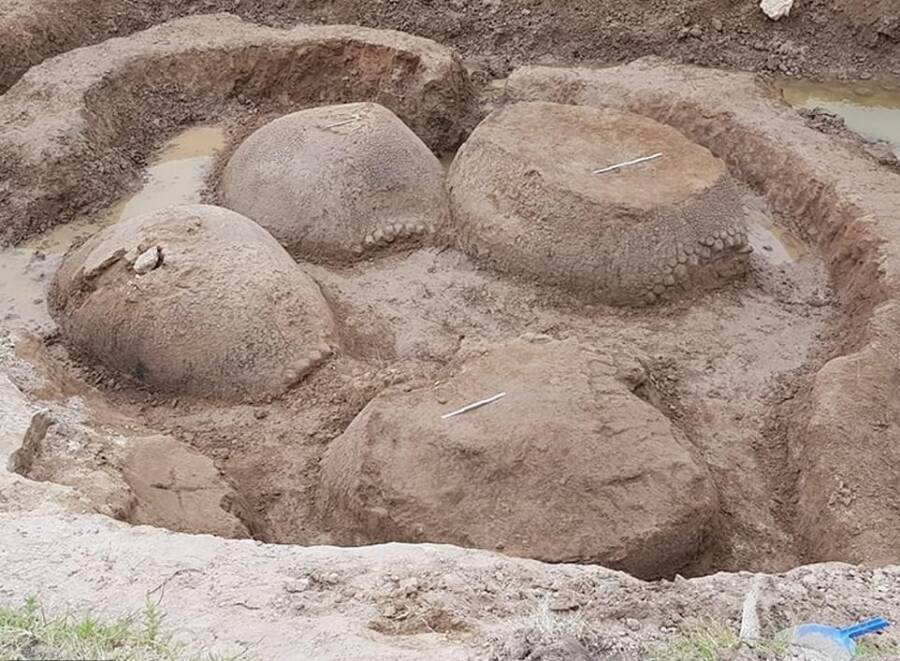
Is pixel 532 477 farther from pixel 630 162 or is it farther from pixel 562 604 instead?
pixel 630 162

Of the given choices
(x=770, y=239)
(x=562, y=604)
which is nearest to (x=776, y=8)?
(x=770, y=239)

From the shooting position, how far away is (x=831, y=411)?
594cm

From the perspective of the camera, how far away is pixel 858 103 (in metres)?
10.5

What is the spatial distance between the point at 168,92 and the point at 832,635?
8.33 m

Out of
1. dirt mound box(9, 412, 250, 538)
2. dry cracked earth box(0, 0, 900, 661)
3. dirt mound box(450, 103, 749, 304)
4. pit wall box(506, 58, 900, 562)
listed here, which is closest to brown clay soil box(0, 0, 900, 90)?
dry cracked earth box(0, 0, 900, 661)

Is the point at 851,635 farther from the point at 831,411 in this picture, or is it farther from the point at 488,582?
the point at 831,411

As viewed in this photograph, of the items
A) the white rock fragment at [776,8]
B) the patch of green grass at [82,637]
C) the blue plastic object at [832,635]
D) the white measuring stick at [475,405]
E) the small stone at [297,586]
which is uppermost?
the patch of green grass at [82,637]

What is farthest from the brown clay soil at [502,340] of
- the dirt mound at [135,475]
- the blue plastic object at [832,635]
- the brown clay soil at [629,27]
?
the brown clay soil at [629,27]

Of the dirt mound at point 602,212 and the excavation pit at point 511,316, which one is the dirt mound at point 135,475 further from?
the dirt mound at point 602,212

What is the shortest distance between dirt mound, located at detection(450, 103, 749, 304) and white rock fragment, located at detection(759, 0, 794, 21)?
4.44m

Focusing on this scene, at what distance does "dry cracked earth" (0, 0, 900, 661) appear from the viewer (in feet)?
12.4

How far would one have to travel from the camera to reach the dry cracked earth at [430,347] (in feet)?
12.4

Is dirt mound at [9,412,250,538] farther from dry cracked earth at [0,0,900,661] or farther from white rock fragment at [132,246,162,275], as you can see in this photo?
white rock fragment at [132,246,162,275]

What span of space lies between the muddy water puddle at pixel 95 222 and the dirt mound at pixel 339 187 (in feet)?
2.75
